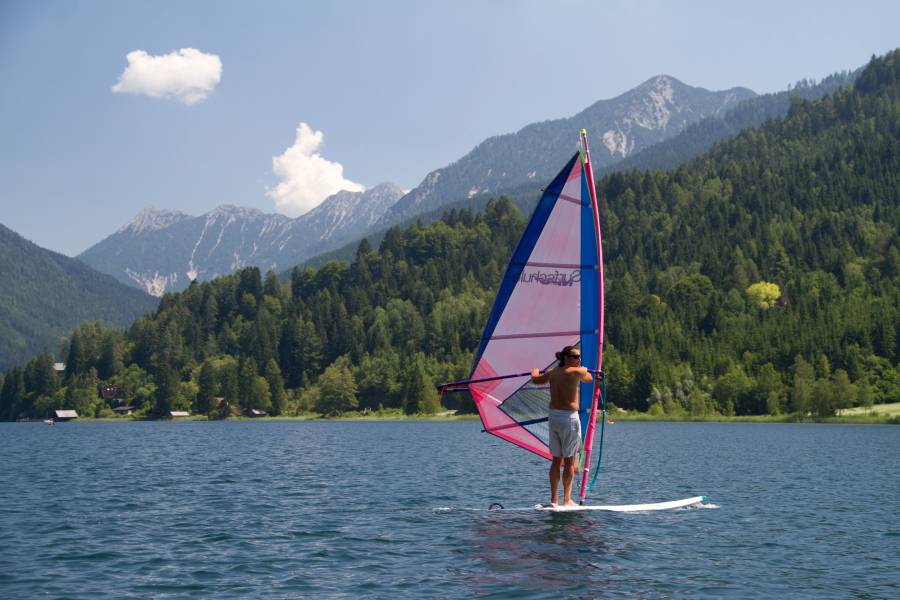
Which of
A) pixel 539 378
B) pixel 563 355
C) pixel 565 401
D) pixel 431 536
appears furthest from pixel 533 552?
pixel 563 355

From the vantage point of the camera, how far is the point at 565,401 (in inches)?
1123

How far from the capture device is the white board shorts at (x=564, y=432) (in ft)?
93.8

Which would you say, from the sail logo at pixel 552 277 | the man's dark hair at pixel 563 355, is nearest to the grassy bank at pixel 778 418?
the sail logo at pixel 552 277

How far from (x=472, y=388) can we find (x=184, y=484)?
62.5ft

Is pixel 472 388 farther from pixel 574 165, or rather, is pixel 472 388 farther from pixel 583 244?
pixel 574 165

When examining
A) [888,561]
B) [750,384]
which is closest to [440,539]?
[888,561]

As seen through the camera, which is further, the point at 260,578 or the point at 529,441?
the point at 529,441

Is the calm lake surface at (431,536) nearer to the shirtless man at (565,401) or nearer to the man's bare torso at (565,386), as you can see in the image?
the shirtless man at (565,401)

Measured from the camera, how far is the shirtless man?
28.2m

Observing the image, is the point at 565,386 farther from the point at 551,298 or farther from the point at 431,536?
the point at 431,536

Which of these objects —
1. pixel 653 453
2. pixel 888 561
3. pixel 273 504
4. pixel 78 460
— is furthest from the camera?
pixel 653 453

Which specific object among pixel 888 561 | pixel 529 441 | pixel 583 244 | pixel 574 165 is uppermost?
pixel 574 165

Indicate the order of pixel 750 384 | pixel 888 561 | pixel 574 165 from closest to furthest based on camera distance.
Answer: pixel 888 561 → pixel 574 165 → pixel 750 384

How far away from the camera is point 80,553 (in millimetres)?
24828
